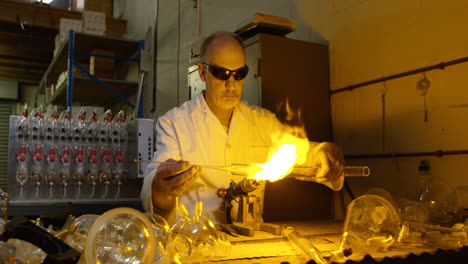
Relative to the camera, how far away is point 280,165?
1.77m

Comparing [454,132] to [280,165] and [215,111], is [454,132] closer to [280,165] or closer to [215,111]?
[280,165]

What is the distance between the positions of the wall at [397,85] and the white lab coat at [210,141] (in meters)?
0.61

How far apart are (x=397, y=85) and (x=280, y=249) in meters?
1.48

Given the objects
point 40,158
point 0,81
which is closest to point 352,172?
point 40,158

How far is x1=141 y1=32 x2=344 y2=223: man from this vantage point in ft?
6.74

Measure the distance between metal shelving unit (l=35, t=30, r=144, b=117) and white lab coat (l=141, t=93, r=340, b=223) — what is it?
10.4 ft

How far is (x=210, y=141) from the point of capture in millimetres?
2473

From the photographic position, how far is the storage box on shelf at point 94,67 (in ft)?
17.5

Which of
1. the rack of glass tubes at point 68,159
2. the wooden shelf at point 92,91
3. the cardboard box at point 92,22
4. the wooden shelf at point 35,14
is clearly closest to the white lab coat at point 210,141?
the rack of glass tubes at point 68,159

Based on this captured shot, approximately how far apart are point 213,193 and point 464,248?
4.33 feet

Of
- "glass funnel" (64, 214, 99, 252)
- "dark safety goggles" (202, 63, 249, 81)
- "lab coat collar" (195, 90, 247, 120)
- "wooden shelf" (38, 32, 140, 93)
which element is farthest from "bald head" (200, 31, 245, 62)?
"wooden shelf" (38, 32, 140, 93)

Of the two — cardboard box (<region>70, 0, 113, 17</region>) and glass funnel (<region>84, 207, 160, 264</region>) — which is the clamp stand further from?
cardboard box (<region>70, 0, 113, 17</region>)

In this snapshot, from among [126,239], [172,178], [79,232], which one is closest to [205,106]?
[172,178]

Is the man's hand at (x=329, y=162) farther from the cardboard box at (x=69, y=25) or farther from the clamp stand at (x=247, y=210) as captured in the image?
the cardboard box at (x=69, y=25)
